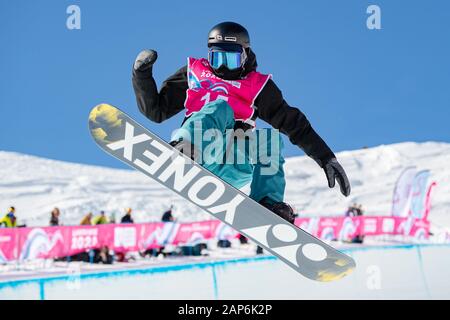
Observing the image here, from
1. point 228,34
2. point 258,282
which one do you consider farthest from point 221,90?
point 258,282

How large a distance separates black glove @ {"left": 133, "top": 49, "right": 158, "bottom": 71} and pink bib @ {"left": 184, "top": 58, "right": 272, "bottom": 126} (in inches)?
8.7

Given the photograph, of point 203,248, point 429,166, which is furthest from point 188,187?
point 429,166

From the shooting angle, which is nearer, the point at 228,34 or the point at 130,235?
the point at 228,34

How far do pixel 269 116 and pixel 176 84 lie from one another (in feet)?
1.89

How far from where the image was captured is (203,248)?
15.4 m

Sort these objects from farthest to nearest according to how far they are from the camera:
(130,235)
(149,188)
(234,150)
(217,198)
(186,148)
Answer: (149,188)
(130,235)
(234,150)
(217,198)
(186,148)

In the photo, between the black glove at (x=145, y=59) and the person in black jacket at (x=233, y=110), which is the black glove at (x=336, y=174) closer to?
the person in black jacket at (x=233, y=110)

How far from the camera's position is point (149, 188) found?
Result: 4850 centimetres

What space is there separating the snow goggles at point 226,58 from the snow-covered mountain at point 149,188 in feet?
92.9

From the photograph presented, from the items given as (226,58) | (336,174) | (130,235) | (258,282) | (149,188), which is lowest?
(149,188)

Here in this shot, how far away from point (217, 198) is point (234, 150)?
292 mm

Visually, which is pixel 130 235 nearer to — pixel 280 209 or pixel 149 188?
pixel 280 209

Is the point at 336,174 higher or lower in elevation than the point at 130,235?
higher
